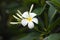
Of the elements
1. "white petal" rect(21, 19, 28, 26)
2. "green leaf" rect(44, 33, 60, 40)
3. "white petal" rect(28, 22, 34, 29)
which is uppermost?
"white petal" rect(21, 19, 28, 26)

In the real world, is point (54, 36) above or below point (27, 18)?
below

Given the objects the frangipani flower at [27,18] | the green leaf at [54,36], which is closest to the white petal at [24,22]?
the frangipani flower at [27,18]

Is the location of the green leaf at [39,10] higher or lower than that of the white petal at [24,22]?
higher

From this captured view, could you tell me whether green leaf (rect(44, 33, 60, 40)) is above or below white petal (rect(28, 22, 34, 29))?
below

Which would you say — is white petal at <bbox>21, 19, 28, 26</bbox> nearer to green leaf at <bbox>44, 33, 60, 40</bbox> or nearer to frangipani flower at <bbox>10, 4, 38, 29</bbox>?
frangipani flower at <bbox>10, 4, 38, 29</bbox>

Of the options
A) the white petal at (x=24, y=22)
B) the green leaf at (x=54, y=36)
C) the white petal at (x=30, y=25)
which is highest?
the white petal at (x=24, y=22)

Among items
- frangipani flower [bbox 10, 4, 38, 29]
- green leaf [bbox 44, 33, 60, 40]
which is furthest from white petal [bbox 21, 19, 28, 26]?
green leaf [bbox 44, 33, 60, 40]

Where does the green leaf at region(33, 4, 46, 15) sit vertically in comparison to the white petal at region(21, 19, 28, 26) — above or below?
above

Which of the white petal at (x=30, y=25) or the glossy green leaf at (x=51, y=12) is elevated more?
the glossy green leaf at (x=51, y=12)

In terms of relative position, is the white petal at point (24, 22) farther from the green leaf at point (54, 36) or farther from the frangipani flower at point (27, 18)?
the green leaf at point (54, 36)

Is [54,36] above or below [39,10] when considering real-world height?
below

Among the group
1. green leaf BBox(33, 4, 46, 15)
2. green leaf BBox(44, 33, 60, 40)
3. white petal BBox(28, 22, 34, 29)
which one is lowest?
green leaf BBox(44, 33, 60, 40)

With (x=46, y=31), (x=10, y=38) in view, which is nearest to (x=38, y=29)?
(x=46, y=31)
